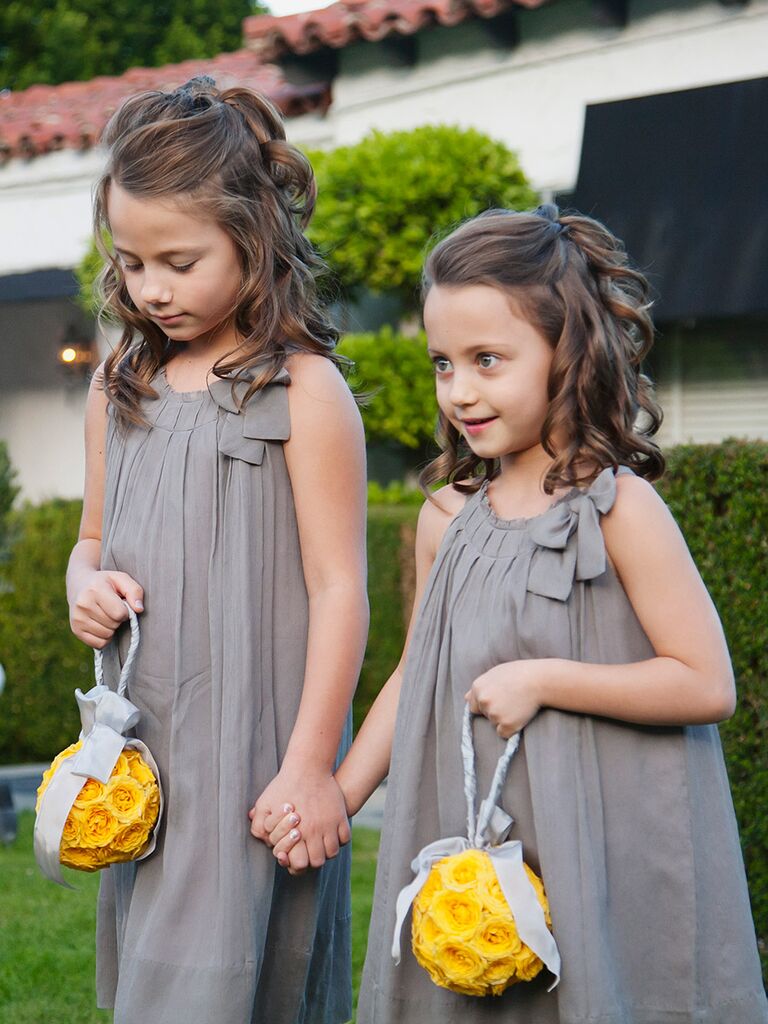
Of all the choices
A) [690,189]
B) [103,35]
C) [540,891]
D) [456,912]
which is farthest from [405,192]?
[103,35]

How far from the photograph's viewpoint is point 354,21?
980cm

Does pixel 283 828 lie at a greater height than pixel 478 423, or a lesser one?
lesser

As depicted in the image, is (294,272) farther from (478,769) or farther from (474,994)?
(474,994)

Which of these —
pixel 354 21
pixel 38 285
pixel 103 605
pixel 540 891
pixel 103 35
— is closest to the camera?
pixel 540 891

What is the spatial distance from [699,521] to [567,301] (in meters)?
2.37

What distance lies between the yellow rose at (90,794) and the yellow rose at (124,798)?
1cm

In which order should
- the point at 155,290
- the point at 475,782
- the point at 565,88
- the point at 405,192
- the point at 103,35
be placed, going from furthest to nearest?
the point at 103,35 < the point at 565,88 < the point at 405,192 < the point at 155,290 < the point at 475,782

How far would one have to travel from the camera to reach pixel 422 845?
7.60ft

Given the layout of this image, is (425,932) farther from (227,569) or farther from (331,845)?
(227,569)

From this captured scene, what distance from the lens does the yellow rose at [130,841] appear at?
2.40 m

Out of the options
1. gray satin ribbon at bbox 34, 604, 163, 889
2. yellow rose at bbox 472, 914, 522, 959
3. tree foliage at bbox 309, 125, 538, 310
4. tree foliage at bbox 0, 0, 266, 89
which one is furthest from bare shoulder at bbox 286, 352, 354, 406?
tree foliage at bbox 0, 0, 266, 89

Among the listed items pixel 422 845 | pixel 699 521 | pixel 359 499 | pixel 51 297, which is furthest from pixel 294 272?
pixel 51 297

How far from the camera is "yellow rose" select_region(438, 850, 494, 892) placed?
2.00 metres

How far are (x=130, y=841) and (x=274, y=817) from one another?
0.24 m
